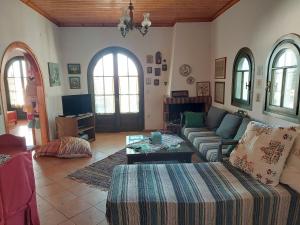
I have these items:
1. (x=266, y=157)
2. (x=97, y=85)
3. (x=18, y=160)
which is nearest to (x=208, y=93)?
(x=97, y=85)

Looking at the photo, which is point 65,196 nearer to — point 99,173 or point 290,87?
point 99,173

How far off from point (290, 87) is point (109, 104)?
13.5 ft

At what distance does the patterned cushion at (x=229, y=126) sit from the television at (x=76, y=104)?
9.74ft

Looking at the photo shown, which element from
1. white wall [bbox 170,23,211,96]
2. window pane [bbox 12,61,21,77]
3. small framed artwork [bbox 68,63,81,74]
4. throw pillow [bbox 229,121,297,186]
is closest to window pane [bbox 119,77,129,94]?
small framed artwork [bbox 68,63,81,74]

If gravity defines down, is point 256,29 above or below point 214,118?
above

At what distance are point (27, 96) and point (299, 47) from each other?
4.66 metres

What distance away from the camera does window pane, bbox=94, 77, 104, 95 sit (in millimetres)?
5527

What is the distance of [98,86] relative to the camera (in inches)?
219

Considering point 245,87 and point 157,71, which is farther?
point 157,71

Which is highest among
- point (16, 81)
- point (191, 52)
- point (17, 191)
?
point (191, 52)

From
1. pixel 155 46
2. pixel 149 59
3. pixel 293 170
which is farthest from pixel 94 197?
pixel 155 46

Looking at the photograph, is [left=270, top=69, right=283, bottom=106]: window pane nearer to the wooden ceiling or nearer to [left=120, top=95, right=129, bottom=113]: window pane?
the wooden ceiling

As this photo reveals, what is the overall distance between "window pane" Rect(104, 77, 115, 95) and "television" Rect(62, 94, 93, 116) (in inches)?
28.2

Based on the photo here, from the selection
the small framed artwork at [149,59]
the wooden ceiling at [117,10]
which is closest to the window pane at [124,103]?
the small framed artwork at [149,59]
